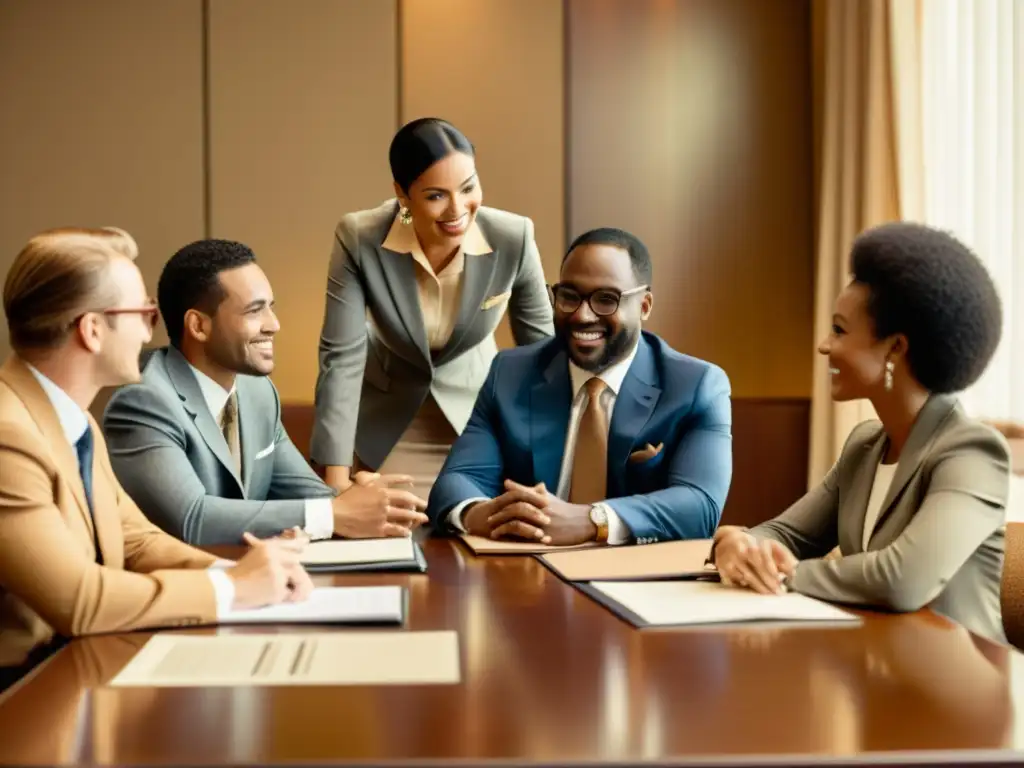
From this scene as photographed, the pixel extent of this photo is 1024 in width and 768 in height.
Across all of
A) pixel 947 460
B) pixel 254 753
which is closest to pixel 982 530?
pixel 947 460

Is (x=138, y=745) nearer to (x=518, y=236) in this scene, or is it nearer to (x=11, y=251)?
(x=518, y=236)

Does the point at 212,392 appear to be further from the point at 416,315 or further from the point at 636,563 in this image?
the point at 636,563

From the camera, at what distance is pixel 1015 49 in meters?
4.29

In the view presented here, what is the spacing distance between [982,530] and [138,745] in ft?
4.25

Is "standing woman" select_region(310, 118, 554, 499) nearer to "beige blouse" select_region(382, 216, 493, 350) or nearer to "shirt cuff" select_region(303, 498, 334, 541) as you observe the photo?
"beige blouse" select_region(382, 216, 493, 350)

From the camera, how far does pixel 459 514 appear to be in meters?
2.53

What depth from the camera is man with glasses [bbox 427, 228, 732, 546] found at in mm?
2604

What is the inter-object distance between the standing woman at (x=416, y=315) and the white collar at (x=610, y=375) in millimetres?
689

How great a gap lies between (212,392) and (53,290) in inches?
36.6

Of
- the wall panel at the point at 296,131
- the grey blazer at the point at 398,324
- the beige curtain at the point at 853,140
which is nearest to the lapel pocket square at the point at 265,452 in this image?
the grey blazer at the point at 398,324

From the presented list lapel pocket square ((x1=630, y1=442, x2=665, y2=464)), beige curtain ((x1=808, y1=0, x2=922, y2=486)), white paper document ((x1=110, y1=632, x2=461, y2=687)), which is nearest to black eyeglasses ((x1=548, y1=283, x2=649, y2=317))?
lapel pocket square ((x1=630, y1=442, x2=665, y2=464))

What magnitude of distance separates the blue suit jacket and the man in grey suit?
0.84 feet

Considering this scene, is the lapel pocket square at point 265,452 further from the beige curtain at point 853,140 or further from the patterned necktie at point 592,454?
the beige curtain at point 853,140

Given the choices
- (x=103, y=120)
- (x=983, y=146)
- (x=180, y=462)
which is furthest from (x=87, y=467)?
(x=103, y=120)
